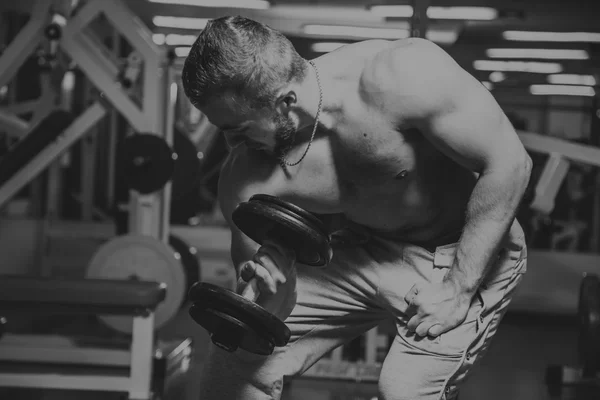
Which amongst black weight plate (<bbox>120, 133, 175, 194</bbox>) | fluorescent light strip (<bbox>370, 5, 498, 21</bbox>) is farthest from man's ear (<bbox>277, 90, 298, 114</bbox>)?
fluorescent light strip (<bbox>370, 5, 498, 21</bbox>)

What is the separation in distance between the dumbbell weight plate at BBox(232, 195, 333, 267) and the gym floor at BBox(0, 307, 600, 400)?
1.67m

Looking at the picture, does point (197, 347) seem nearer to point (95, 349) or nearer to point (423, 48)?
point (95, 349)

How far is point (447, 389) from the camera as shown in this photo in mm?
1411

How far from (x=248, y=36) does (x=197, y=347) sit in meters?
2.84

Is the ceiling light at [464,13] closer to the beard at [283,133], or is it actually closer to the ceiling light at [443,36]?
the ceiling light at [443,36]

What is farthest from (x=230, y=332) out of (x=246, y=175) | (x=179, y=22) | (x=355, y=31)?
(x=355, y=31)

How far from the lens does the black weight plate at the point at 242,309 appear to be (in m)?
1.26

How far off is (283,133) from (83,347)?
219cm

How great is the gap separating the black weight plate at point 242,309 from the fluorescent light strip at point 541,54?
6.13 metres

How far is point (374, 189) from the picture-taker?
1.44m

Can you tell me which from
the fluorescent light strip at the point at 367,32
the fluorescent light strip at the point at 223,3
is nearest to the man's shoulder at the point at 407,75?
the fluorescent light strip at the point at 223,3

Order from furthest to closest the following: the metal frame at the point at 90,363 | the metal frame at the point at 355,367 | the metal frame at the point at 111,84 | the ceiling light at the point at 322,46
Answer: the ceiling light at the point at 322,46
the metal frame at the point at 111,84
the metal frame at the point at 355,367
the metal frame at the point at 90,363

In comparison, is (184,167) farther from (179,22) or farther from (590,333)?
(179,22)

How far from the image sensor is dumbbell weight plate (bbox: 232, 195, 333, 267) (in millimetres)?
1278
